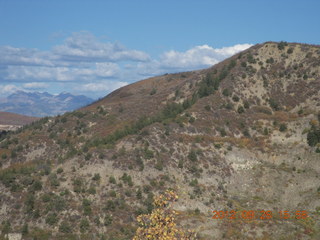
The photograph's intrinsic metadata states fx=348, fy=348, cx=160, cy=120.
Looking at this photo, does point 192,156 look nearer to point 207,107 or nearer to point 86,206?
point 207,107

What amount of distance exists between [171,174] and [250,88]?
139 ft

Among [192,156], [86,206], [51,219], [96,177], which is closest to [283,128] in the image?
[192,156]

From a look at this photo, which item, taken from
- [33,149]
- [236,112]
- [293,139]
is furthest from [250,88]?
[33,149]

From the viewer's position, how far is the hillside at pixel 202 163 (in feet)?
166

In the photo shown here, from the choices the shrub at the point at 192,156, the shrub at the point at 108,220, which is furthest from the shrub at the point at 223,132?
the shrub at the point at 108,220

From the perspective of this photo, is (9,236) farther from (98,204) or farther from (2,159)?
(2,159)

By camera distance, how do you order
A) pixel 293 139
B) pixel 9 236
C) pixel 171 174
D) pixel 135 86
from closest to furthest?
pixel 9 236 → pixel 171 174 → pixel 293 139 → pixel 135 86

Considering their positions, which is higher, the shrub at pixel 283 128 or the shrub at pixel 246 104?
the shrub at pixel 246 104

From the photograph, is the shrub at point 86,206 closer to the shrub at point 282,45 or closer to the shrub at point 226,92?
the shrub at point 226,92

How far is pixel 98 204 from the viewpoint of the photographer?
2143 inches
